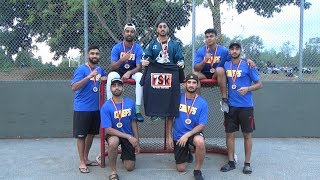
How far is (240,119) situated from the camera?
6.12m

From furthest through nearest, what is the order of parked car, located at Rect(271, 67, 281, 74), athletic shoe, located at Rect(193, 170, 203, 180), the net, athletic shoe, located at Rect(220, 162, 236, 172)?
parked car, located at Rect(271, 67, 281, 74)
the net
athletic shoe, located at Rect(220, 162, 236, 172)
athletic shoe, located at Rect(193, 170, 203, 180)

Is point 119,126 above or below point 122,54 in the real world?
below

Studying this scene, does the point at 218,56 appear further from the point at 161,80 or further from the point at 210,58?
the point at 161,80

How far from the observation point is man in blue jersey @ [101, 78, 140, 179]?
5.74 m

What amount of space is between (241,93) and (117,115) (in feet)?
6.22

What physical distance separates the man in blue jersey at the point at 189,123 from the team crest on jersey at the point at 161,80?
0.30 m

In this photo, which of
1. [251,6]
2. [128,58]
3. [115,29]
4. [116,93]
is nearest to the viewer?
[116,93]

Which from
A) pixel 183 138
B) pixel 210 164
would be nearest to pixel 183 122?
pixel 183 138

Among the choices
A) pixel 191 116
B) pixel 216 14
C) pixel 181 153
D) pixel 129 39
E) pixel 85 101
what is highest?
pixel 216 14

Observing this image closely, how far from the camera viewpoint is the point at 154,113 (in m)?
6.18

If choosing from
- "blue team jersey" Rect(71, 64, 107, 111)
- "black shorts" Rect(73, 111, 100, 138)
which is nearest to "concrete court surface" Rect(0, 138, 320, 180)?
"black shorts" Rect(73, 111, 100, 138)

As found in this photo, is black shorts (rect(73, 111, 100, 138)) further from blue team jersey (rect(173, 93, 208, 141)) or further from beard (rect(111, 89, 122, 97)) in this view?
blue team jersey (rect(173, 93, 208, 141))

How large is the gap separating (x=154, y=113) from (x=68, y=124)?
9.55ft

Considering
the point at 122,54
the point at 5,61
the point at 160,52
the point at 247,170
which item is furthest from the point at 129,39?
the point at 5,61
